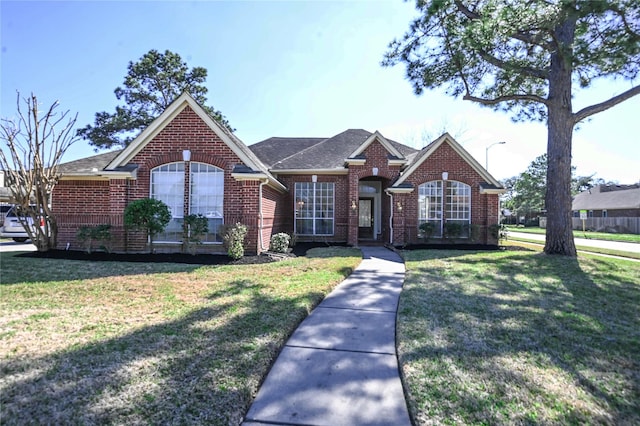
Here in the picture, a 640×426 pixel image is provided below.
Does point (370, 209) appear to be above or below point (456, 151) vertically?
below

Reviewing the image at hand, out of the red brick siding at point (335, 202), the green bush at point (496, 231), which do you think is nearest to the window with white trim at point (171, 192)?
the red brick siding at point (335, 202)

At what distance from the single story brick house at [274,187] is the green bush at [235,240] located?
533 mm

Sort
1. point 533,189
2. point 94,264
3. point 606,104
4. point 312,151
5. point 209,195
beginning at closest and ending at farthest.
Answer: point 94,264, point 606,104, point 209,195, point 312,151, point 533,189

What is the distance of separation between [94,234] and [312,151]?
35.4 feet

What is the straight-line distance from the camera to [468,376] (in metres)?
3.20

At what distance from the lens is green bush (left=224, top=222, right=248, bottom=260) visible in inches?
399

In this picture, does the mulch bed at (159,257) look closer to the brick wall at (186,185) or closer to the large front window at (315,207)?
the brick wall at (186,185)

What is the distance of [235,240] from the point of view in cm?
1023

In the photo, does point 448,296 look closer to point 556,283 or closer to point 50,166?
point 556,283

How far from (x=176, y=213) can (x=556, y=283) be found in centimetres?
1143

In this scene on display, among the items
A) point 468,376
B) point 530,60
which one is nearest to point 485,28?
point 530,60

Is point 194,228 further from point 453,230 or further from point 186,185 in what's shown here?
point 453,230

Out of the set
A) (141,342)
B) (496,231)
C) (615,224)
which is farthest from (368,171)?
(615,224)

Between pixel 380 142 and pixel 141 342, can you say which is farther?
pixel 380 142
